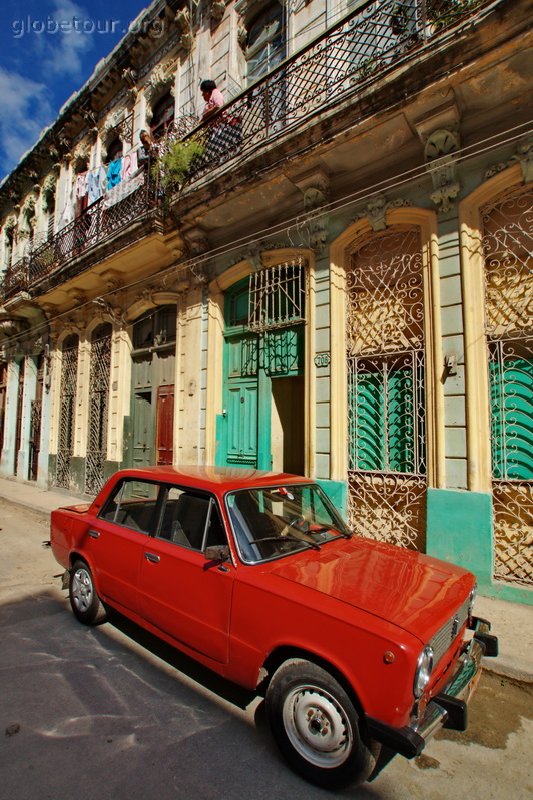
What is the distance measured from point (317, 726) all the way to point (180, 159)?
367 inches

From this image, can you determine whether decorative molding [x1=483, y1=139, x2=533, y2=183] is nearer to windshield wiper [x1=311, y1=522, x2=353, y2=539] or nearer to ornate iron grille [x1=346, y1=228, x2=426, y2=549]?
ornate iron grille [x1=346, y1=228, x2=426, y2=549]

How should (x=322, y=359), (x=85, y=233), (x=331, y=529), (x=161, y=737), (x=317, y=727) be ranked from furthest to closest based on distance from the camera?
(x=85, y=233) → (x=322, y=359) → (x=331, y=529) → (x=161, y=737) → (x=317, y=727)

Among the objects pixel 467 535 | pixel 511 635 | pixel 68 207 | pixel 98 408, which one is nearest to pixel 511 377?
pixel 467 535

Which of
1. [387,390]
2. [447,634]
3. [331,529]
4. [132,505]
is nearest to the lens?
[447,634]

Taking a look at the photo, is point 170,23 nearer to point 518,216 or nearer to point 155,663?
point 518,216

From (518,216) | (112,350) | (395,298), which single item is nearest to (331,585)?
(395,298)

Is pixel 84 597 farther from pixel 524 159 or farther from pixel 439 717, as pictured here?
pixel 524 159

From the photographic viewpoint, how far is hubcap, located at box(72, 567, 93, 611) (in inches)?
161

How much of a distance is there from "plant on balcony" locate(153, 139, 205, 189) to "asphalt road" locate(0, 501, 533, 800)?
27.2 feet

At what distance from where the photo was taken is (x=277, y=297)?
7891mm

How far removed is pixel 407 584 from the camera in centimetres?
266

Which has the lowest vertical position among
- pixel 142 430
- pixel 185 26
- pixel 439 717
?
pixel 439 717

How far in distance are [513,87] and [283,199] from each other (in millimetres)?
3603

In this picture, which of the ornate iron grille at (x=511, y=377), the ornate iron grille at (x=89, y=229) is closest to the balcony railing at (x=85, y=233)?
the ornate iron grille at (x=89, y=229)
